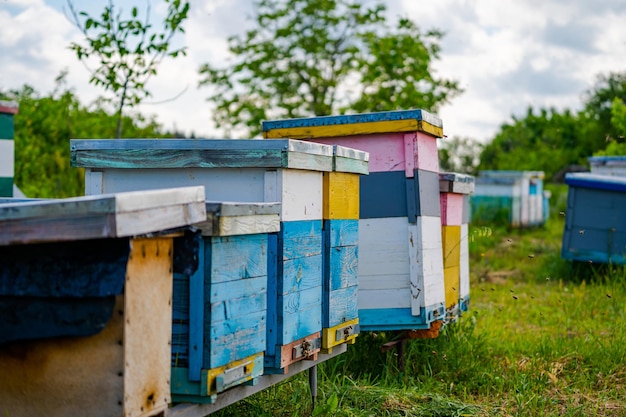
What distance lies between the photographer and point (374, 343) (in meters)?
5.48

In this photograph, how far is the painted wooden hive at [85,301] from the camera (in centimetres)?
220

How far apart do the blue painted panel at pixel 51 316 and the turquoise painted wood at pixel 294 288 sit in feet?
3.29

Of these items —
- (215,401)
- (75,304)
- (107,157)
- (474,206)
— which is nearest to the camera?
(75,304)

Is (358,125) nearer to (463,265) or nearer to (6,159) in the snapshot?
(463,265)

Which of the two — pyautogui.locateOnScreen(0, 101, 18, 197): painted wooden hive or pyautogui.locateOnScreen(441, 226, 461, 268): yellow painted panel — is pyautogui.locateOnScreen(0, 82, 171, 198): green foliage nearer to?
pyautogui.locateOnScreen(0, 101, 18, 197): painted wooden hive

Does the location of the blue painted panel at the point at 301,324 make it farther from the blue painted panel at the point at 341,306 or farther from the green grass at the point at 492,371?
the green grass at the point at 492,371

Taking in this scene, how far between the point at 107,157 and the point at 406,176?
1.86 m

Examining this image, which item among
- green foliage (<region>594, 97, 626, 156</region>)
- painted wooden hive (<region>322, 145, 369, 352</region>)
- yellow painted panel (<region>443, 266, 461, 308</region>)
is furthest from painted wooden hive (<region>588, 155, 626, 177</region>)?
painted wooden hive (<region>322, 145, 369, 352</region>)

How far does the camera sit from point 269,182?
3.19 metres

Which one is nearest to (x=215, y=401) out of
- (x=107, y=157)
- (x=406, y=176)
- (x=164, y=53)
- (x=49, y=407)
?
(x=49, y=407)

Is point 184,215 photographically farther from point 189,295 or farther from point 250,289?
point 250,289

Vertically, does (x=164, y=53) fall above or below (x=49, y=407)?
above

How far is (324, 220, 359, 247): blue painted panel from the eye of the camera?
12.1 ft

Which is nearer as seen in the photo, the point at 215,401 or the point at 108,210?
the point at 108,210
